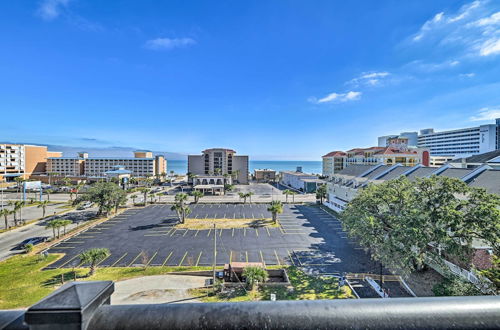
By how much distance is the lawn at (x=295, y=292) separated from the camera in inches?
492

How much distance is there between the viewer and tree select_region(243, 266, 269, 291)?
13047 mm

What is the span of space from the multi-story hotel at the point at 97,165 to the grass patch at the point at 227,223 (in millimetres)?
50159

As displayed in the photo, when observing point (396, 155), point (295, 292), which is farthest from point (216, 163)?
point (295, 292)

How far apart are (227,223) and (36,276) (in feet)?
52.4

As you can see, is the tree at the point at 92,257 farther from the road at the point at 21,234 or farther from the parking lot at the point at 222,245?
the road at the point at 21,234

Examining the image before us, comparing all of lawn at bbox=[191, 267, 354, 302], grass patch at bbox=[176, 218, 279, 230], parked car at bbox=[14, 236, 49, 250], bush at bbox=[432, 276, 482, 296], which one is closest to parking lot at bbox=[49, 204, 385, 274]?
grass patch at bbox=[176, 218, 279, 230]

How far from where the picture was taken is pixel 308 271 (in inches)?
600

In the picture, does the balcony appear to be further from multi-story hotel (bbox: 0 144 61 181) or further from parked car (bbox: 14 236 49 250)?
multi-story hotel (bbox: 0 144 61 181)

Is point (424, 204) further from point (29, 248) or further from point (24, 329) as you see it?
point (29, 248)

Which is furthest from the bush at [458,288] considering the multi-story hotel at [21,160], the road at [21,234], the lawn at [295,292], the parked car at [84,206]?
the multi-story hotel at [21,160]

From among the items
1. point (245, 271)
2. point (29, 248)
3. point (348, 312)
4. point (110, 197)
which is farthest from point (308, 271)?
point (110, 197)

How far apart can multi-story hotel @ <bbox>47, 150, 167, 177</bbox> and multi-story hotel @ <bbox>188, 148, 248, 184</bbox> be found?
15.4 meters

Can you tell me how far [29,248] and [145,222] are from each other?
9.92 metres

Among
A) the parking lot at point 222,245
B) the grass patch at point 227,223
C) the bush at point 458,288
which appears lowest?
the parking lot at point 222,245
